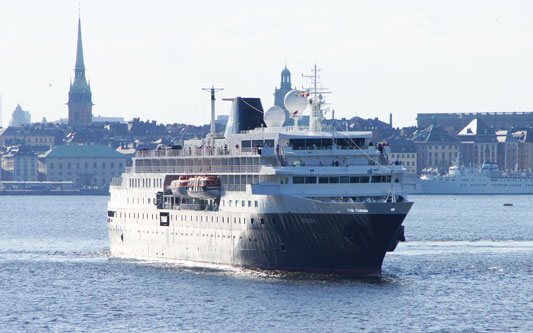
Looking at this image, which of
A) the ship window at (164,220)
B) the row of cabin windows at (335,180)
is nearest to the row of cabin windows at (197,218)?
the ship window at (164,220)

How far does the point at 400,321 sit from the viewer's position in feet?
146

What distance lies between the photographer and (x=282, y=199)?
54219 millimetres

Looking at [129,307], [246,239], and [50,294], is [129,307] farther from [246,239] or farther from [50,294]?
[246,239]

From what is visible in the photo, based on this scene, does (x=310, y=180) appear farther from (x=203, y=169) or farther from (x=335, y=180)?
(x=203, y=169)

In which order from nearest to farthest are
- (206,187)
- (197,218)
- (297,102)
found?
(206,187)
(197,218)
(297,102)

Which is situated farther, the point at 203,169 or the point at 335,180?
the point at 203,169

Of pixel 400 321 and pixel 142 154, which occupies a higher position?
pixel 142 154

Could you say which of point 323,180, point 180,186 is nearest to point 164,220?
point 180,186

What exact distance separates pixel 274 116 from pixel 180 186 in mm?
6188

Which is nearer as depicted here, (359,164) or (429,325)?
(429,325)

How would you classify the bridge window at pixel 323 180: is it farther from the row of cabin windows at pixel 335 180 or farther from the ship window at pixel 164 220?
the ship window at pixel 164 220

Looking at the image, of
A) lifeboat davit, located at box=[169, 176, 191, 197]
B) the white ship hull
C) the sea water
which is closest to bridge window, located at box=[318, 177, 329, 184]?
the white ship hull

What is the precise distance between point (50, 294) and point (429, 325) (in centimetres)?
1797

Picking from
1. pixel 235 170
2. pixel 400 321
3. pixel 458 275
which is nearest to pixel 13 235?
pixel 235 170
